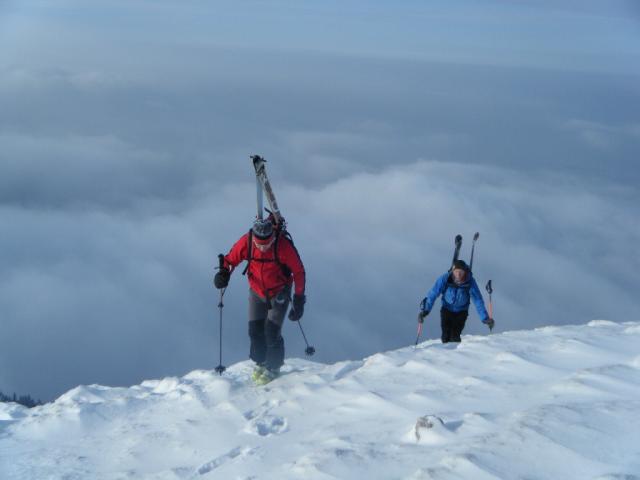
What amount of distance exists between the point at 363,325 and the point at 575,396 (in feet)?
345

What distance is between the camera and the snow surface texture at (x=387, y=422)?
12.1 ft

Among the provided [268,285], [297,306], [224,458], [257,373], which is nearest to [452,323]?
[297,306]

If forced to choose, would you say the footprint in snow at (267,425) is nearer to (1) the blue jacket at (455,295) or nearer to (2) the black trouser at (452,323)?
(1) the blue jacket at (455,295)

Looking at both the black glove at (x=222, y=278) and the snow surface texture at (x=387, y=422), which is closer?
the snow surface texture at (x=387, y=422)

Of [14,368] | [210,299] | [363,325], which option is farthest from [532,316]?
[14,368]

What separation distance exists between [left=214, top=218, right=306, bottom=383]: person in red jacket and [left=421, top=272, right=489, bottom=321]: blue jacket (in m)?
2.18

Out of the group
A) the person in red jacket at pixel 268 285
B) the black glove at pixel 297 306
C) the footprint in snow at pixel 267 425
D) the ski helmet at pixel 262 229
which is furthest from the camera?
the black glove at pixel 297 306

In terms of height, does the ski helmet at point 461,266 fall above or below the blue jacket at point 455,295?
above

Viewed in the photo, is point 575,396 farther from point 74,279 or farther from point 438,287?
point 74,279

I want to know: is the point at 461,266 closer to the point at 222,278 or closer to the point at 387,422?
the point at 222,278

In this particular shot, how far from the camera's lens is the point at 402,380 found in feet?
19.4

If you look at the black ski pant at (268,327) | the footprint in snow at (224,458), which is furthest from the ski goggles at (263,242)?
the footprint in snow at (224,458)

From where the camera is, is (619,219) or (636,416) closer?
(636,416)

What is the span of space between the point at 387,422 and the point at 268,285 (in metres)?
3.14
